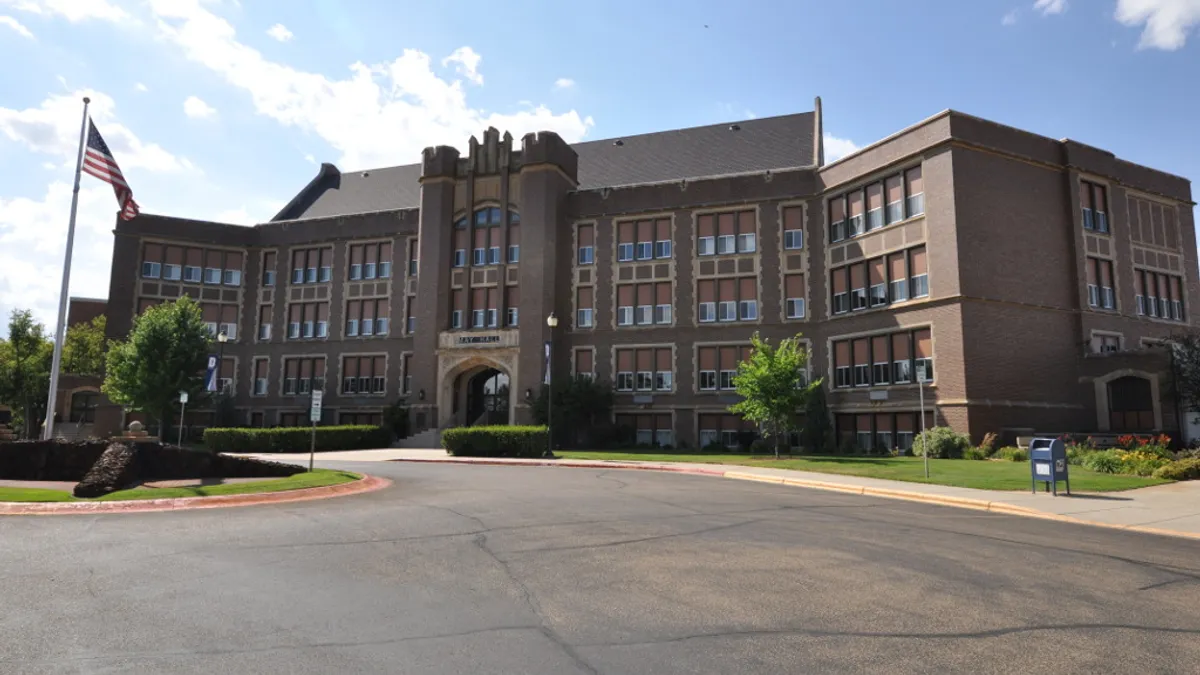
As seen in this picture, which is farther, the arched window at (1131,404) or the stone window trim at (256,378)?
the stone window trim at (256,378)

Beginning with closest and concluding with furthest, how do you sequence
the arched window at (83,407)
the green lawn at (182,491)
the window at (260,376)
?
the green lawn at (182,491) → the window at (260,376) → the arched window at (83,407)

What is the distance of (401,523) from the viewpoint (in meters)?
10.8

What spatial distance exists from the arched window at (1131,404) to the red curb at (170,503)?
101 ft

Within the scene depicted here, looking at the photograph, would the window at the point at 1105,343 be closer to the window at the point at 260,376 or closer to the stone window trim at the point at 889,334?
the stone window trim at the point at 889,334

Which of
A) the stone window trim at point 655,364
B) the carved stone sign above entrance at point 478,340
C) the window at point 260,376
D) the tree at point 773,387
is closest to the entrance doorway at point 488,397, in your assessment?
the carved stone sign above entrance at point 478,340

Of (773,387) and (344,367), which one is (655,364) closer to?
(773,387)

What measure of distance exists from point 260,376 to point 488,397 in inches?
615

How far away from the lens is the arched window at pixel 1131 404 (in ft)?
96.7

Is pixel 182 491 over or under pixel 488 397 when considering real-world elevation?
under

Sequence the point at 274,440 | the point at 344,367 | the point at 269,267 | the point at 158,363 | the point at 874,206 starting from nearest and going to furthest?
the point at 874,206 → the point at 274,440 → the point at 158,363 → the point at 344,367 → the point at 269,267

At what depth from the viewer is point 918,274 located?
102ft

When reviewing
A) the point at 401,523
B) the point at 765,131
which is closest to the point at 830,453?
the point at 765,131

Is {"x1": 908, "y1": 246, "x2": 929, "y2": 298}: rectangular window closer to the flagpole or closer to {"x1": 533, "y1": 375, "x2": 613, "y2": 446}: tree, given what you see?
{"x1": 533, "y1": 375, "x2": 613, "y2": 446}: tree

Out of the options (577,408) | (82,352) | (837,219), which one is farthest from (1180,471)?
(82,352)
